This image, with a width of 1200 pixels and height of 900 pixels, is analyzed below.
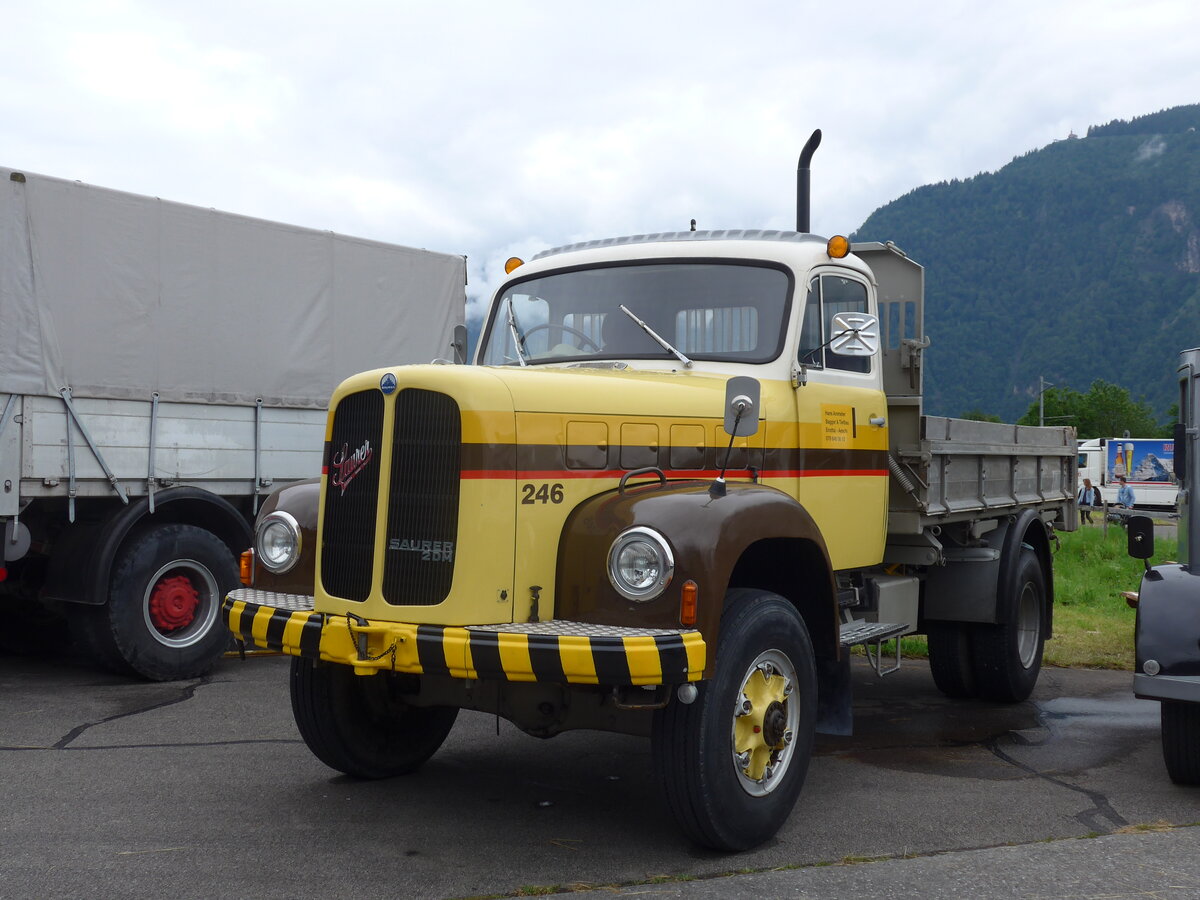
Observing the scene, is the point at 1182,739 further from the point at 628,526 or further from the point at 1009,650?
the point at 628,526

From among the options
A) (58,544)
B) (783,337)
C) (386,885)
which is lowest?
(386,885)

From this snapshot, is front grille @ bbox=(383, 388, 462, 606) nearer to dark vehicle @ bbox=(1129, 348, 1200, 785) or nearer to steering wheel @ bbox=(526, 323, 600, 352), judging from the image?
steering wheel @ bbox=(526, 323, 600, 352)

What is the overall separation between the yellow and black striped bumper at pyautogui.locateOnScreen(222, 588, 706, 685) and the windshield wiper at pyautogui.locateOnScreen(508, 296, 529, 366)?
2000 millimetres

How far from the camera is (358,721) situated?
18.2ft

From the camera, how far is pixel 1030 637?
8336 mm

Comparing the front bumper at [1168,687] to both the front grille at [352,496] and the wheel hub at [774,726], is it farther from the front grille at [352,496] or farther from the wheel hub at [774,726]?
the front grille at [352,496]

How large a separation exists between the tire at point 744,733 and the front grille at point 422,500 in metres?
0.98

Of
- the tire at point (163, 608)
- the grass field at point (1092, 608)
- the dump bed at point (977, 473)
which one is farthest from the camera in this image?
the grass field at point (1092, 608)

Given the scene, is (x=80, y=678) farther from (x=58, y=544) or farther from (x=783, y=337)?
(x=783, y=337)

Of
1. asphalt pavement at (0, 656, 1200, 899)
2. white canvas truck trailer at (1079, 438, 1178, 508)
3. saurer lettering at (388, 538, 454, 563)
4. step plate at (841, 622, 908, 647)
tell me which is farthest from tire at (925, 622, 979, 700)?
white canvas truck trailer at (1079, 438, 1178, 508)

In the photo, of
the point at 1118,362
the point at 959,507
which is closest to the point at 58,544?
the point at 959,507

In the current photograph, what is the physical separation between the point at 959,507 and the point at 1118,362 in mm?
144089

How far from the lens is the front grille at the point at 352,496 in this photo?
183 inches

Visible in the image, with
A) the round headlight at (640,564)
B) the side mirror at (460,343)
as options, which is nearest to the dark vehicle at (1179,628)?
the round headlight at (640,564)
